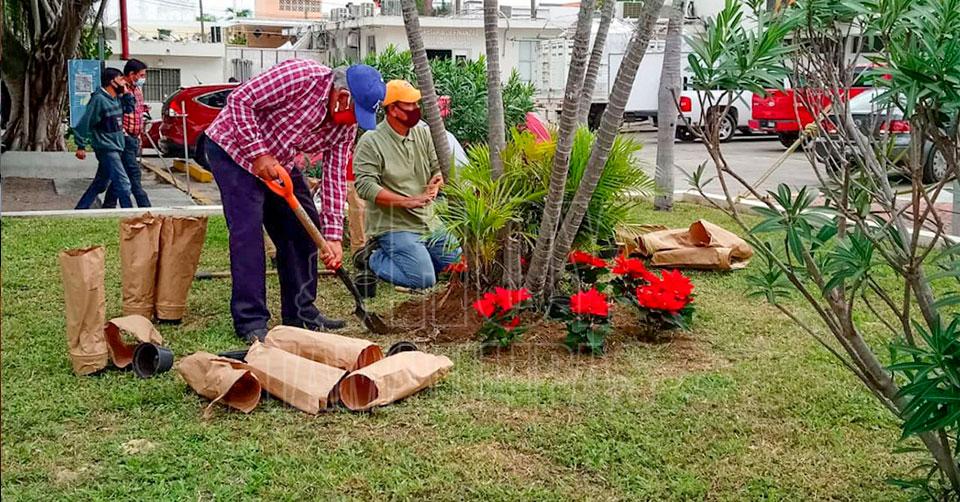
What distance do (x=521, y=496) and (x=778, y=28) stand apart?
67.9 inches

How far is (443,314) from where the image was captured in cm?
A: 574

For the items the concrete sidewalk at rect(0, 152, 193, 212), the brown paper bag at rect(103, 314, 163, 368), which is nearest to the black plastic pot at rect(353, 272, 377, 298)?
the brown paper bag at rect(103, 314, 163, 368)

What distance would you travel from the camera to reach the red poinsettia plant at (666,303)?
5.16 meters

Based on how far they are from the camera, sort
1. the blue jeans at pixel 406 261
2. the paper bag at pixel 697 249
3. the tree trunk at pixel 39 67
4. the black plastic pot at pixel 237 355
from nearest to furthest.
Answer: the black plastic pot at pixel 237 355 → the blue jeans at pixel 406 261 → the paper bag at pixel 697 249 → the tree trunk at pixel 39 67

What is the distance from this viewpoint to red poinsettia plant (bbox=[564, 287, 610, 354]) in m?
4.94

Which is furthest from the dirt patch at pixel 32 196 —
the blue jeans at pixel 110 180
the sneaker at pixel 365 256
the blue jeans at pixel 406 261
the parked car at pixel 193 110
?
the blue jeans at pixel 406 261

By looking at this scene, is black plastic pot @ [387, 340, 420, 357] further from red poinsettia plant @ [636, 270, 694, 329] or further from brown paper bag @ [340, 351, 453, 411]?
red poinsettia plant @ [636, 270, 694, 329]

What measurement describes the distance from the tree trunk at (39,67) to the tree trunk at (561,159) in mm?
13109

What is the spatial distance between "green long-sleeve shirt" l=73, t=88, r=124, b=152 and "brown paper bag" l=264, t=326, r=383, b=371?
6225mm

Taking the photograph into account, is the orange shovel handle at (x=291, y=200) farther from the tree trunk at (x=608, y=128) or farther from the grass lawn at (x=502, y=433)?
the tree trunk at (x=608, y=128)

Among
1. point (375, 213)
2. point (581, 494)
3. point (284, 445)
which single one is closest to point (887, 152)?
point (581, 494)

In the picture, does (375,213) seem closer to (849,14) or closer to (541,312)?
(541,312)

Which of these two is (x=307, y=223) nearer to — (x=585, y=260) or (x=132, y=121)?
(x=585, y=260)

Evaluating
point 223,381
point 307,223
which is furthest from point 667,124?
point 223,381
